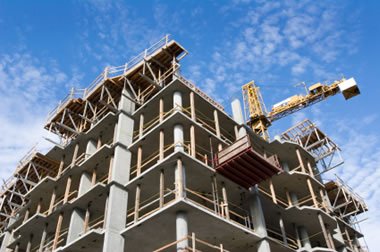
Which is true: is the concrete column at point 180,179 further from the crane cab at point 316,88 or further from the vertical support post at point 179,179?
the crane cab at point 316,88

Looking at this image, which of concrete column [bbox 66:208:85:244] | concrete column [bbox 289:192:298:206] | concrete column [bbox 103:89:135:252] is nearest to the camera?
concrete column [bbox 103:89:135:252]

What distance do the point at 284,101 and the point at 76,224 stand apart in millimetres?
36463

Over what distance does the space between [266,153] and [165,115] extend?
9.79 meters

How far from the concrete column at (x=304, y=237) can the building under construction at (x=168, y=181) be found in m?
0.09

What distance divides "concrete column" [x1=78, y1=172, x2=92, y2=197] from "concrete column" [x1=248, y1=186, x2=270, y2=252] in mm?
12645

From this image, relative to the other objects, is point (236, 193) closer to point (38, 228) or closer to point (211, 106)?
point (211, 106)

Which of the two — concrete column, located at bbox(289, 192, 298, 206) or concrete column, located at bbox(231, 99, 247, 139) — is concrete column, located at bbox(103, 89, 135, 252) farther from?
concrete column, located at bbox(289, 192, 298, 206)

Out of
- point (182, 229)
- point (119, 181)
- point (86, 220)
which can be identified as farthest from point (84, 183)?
point (182, 229)

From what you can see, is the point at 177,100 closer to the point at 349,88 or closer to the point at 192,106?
the point at 192,106

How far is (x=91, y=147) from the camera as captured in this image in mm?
35375

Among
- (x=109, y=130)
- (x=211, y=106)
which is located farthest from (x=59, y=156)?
(x=211, y=106)

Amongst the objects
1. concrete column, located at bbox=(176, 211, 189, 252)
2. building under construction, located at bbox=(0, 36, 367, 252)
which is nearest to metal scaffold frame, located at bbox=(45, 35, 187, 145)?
building under construction, located at bbox=(0, 36, 367, 252)

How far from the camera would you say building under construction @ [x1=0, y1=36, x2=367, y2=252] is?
24.9m

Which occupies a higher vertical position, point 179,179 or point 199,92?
point 199,92
